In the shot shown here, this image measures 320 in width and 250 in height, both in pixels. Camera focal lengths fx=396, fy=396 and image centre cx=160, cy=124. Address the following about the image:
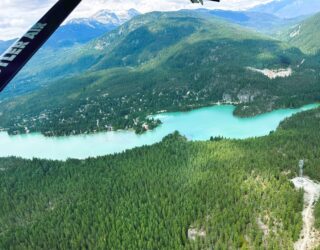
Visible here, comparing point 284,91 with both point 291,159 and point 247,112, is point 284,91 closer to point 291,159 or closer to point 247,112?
point 247,112

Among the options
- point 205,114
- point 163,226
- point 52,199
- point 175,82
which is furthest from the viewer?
point 175,82

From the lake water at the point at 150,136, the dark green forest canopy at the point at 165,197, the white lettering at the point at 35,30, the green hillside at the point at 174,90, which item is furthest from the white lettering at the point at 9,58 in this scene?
the green hillside at the point at 174,90

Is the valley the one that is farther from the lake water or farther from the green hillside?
the green hillside

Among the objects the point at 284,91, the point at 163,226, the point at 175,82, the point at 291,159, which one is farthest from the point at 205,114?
the point at 163,226

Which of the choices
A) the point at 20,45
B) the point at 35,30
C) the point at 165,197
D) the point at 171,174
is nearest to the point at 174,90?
the point at 171,174

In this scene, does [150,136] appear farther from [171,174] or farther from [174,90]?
[174,90]

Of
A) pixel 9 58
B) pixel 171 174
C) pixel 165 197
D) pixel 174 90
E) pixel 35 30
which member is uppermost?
pixel 35 30
